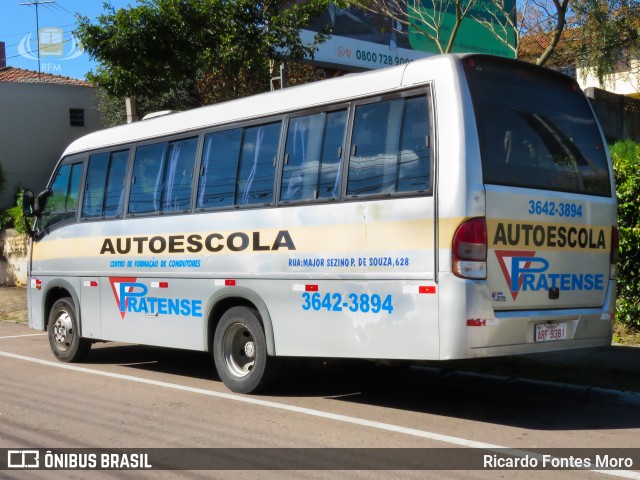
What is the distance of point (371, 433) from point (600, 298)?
8.24 ft

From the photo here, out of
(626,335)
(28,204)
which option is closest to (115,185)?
(28,204)

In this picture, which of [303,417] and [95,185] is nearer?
[303,417]

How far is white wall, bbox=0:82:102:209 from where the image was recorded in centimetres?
3011

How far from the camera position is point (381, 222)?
7.43 metres

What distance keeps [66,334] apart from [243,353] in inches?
140

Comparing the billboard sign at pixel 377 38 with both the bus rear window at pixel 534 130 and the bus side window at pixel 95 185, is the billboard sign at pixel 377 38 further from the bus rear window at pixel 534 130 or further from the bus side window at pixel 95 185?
the bus rear window at pixel 534 130

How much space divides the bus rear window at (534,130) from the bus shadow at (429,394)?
2025 mm

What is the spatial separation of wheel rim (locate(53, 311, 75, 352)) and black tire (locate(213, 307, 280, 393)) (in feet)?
10.3

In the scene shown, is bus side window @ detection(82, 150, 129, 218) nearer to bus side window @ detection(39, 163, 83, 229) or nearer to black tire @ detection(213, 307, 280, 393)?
bus side window @ detection(39, 163, 83, 229)

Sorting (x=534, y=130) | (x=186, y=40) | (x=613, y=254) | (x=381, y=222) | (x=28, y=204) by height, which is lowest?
(x=613, y=254)

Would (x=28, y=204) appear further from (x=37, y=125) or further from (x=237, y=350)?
(x=37, y=125)

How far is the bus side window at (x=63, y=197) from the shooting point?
11391 millimetres

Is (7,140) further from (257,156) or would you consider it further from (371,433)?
(371,433)

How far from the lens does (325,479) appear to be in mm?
5766
